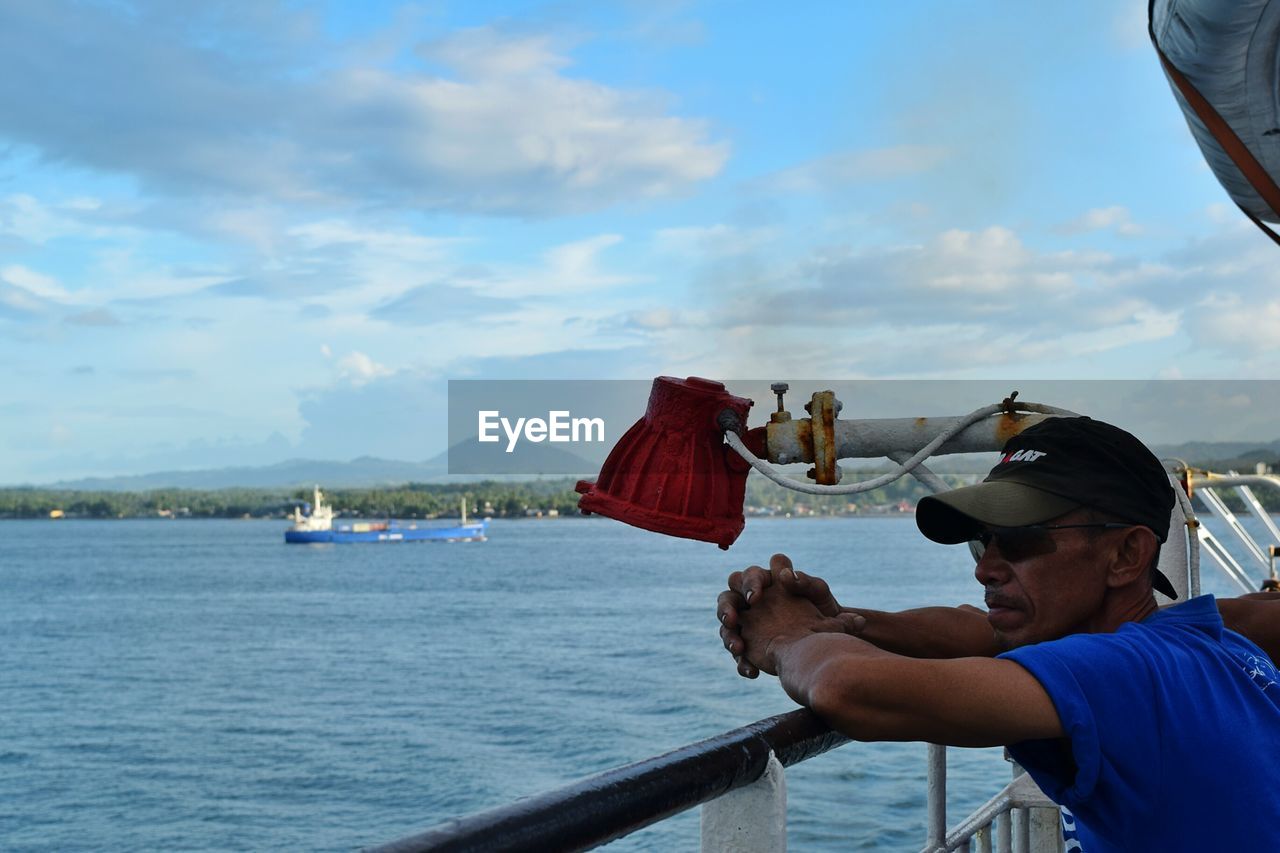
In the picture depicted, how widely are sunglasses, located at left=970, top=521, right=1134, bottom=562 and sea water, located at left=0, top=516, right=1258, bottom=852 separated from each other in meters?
2.50

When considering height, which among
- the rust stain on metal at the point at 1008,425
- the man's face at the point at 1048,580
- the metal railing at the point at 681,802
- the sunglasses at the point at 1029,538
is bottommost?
the metal railing at the point at 681,802

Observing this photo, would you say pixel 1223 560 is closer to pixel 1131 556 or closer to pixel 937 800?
pixel 937 800

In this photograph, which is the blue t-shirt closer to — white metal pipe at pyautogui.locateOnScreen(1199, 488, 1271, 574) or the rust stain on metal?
the rust stain on metal

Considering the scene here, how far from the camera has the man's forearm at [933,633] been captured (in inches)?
90.7

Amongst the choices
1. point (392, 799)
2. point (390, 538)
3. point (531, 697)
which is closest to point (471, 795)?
point (392, 799)

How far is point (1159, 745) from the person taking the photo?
Result: 1.45m

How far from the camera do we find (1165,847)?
149 cm

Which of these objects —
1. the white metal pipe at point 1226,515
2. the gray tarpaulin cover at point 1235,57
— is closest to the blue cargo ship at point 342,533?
the white metal pipe at point 1226,515

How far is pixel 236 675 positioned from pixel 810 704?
46.4 metres

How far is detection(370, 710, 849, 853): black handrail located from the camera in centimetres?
111

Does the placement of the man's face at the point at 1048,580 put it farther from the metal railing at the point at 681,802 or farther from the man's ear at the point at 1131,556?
the metal railing at the point at 681,802

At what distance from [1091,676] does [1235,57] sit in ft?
11.3

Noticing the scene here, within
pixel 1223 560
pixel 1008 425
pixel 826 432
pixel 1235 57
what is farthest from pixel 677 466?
pixel 1223 560

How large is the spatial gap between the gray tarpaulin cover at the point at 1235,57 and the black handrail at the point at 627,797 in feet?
10.7
